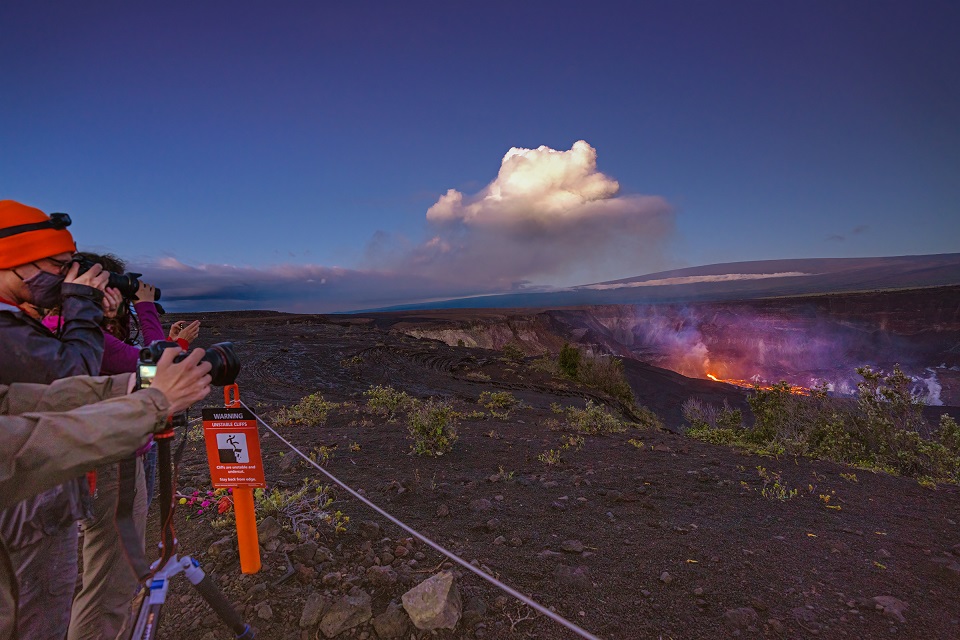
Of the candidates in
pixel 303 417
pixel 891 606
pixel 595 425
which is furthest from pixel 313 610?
pixel 595 425

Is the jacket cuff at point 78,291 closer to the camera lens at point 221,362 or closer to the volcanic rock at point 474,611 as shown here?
the camera lens at point 221,362

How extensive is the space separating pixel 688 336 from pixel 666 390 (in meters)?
32.1

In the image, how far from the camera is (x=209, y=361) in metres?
1.52

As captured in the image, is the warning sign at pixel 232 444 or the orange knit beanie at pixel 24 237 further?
the warning sign at pixel 232 444

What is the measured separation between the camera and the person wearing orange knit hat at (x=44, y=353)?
152 cm

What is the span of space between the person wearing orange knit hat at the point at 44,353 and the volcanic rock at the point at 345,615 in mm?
1206

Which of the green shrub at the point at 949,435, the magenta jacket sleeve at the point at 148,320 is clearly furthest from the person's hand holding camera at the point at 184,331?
the green shrub at the point at 949,435

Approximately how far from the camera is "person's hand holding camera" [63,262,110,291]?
1.85 metres

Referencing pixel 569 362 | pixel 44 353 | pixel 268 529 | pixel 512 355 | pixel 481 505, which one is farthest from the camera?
pixel 512 355

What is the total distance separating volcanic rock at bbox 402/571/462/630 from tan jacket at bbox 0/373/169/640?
1789 mm

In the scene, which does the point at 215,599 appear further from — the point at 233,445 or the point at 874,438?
the point at 874,438

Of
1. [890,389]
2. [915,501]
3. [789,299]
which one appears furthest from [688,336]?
[915,501]

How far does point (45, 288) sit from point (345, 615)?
2.28 meters

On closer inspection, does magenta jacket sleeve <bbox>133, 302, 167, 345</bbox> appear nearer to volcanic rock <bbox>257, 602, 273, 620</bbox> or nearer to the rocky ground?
the rocky ground
